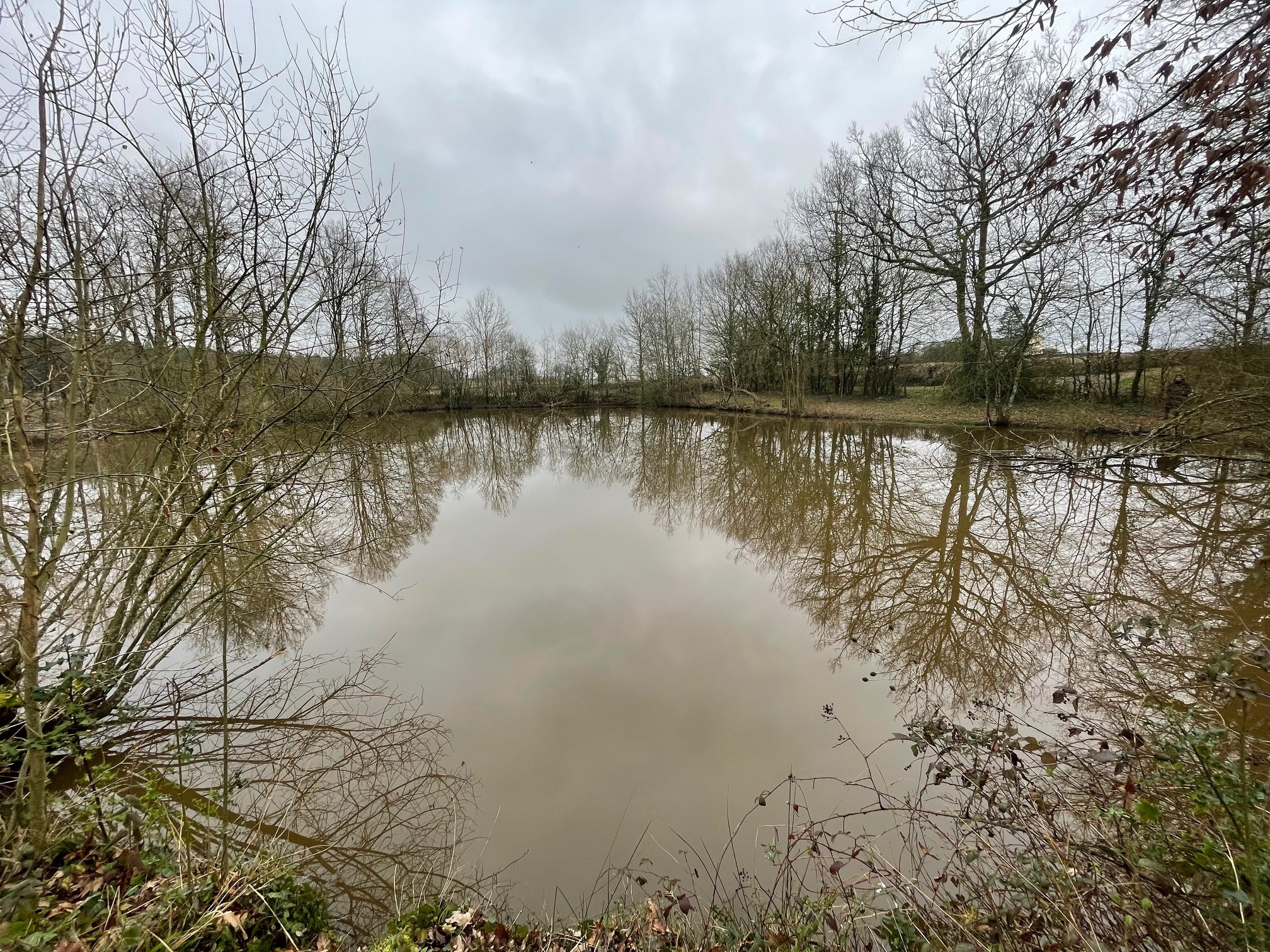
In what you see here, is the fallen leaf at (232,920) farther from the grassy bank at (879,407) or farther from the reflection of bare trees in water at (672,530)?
the grassy bank at (879,407)

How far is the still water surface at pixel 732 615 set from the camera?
267cm

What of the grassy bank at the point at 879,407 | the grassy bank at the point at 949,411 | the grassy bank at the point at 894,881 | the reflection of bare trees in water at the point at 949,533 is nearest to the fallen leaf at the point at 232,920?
the grassy bank at the point at 894,881

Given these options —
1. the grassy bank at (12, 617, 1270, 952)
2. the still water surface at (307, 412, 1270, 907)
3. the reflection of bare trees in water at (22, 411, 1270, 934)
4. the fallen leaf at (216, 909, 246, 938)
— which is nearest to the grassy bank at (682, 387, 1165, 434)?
the reflection of bare trees in water at (22, 411, 1270, 934)

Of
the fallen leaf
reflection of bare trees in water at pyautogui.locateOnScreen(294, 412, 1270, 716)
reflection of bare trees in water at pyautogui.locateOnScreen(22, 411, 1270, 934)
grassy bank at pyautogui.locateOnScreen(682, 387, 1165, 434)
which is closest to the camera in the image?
the fallen leaf

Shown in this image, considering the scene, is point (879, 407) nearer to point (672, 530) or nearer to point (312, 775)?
point (672, 530)

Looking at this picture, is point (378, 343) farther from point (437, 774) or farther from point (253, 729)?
point (437, 774)

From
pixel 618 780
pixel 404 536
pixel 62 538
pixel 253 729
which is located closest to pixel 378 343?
pixel 62 538

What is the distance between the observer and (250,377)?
12.0ft

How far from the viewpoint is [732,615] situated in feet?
15.0

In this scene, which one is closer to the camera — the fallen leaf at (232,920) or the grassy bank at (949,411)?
the fallen leaf at (232,920)

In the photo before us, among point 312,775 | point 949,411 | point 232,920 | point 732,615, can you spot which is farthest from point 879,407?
point 232,920

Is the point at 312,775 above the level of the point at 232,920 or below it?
below

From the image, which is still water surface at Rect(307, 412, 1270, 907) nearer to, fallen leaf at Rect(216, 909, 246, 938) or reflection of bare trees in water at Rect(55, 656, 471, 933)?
reflection of bare trees in water at Rect(55, 656, 471, 933)

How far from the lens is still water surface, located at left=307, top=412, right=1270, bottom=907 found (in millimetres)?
2668
